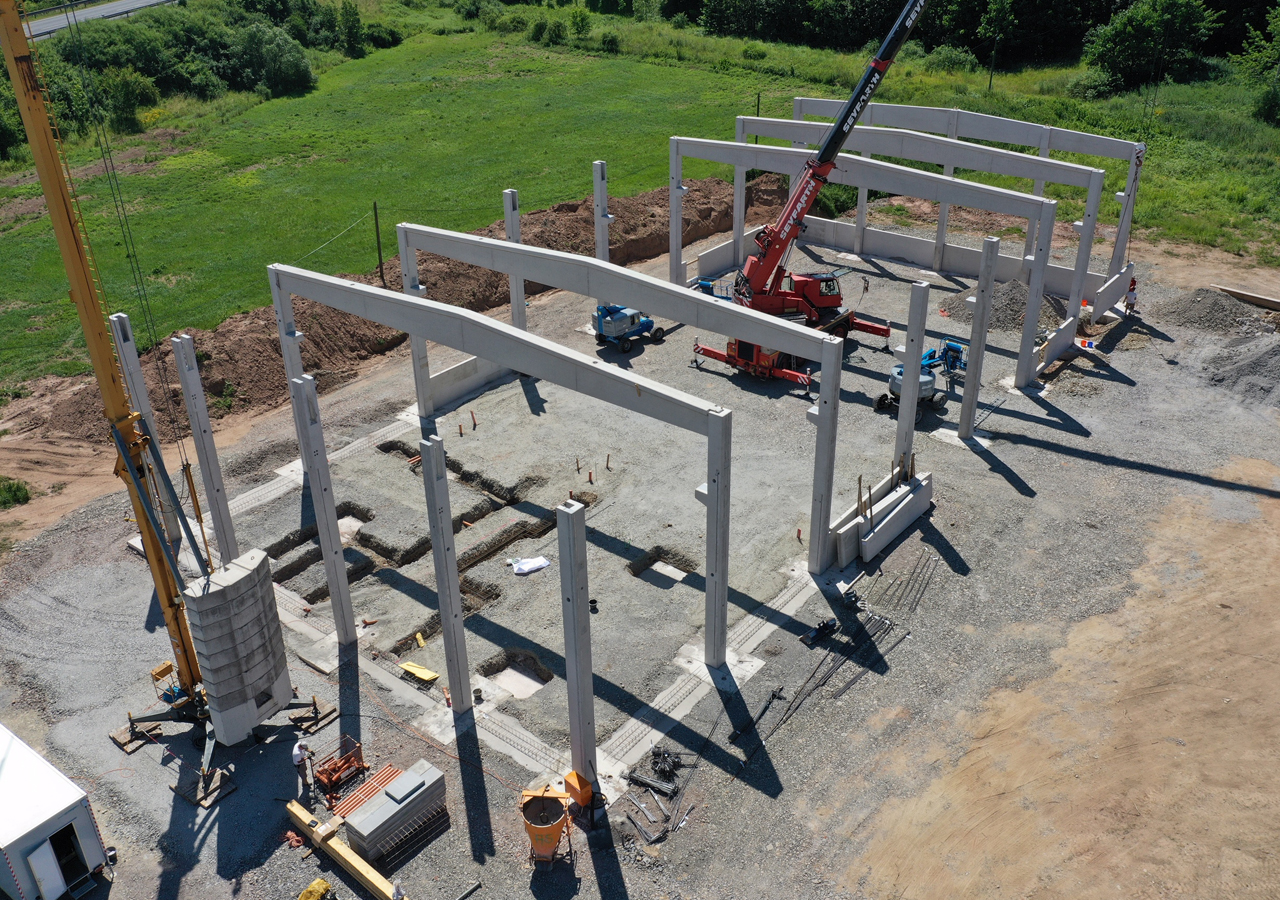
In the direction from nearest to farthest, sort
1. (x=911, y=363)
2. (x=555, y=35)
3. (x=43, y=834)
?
1. (x=43, y=834)
2. (x=911, y=363)
3. (x=555, y=35)

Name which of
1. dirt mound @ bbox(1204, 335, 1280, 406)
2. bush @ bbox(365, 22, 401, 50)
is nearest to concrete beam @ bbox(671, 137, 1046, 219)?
dirt mound @ bbox(1204, 335, 1280, 406)

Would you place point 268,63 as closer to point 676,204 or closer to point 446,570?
point 676,204

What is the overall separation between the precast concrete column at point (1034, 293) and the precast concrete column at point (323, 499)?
16.1m

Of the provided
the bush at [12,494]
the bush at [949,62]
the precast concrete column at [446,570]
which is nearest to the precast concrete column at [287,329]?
the precast concrete column at [446,570]

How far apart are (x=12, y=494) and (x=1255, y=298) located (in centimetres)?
3282

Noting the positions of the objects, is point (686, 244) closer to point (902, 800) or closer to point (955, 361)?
point (955, 361)

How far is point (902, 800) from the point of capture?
46.3 ft

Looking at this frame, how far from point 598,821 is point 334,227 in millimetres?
27297

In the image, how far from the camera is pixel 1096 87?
172ft

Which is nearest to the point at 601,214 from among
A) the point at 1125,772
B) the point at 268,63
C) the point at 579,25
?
the point at 1125,772

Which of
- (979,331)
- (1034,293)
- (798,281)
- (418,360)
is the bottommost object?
(418,360)

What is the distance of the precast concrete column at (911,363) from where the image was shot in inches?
739

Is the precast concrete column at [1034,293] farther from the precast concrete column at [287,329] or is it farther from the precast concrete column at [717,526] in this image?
the precast concrete column at [287,329]

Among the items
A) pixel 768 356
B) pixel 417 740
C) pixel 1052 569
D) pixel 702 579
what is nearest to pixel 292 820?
pixel 417 740
